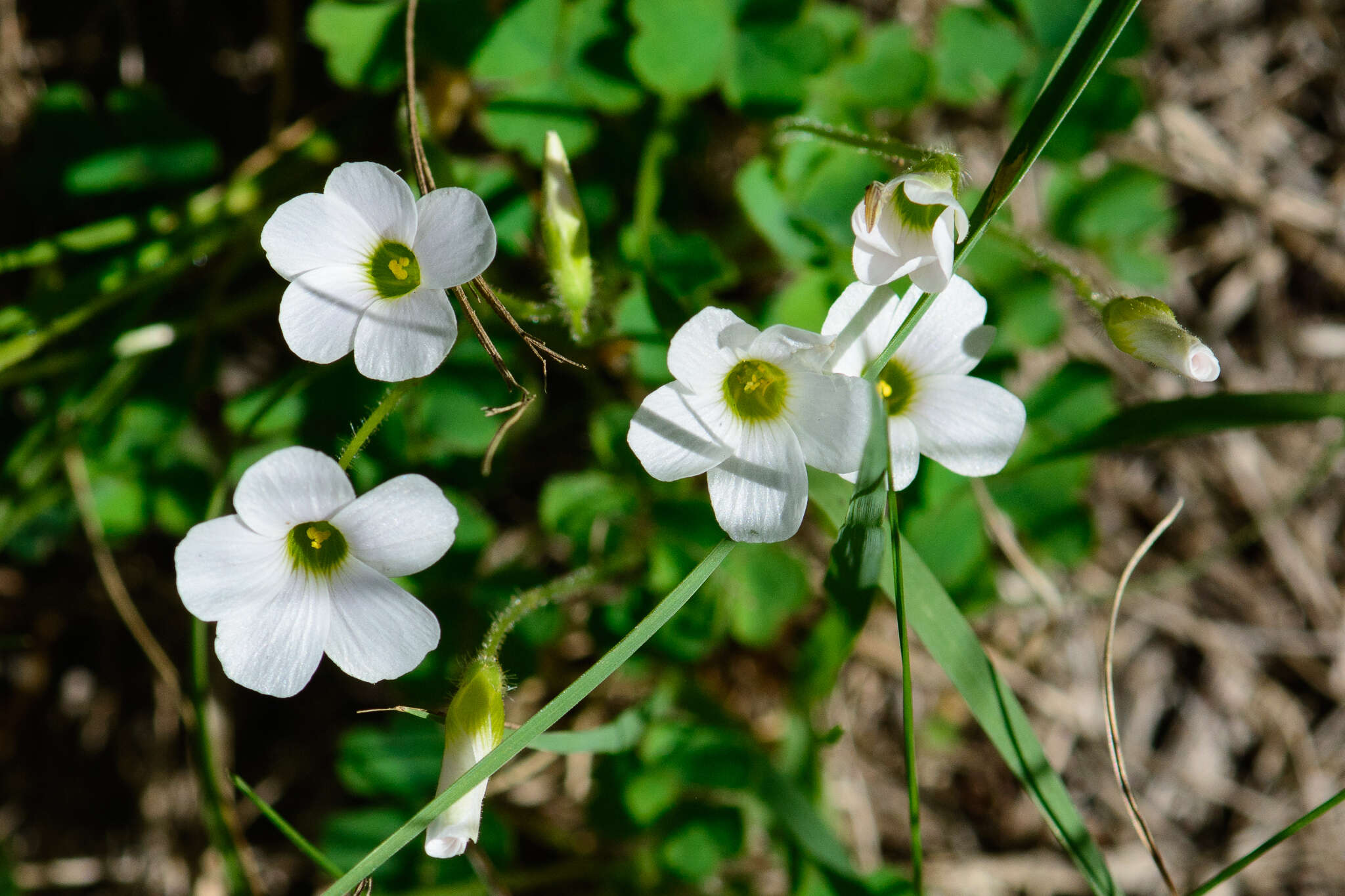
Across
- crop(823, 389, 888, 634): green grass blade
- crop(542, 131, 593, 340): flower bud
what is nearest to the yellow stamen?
crop(542, 131, 593, 340): flower bud

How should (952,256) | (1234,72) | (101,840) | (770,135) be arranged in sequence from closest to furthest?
(952,256) → (770,135) → (101,840) → (1234,72)

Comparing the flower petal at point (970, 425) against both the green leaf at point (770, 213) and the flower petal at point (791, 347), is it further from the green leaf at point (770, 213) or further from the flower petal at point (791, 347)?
the green leaf at point (770, 213)

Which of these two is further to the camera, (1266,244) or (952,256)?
(1266,244)

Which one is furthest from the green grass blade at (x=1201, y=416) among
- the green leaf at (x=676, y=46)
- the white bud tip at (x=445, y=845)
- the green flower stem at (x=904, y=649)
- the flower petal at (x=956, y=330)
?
the white bud tip at (x=445, y=845)

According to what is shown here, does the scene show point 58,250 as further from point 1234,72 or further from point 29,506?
point 1234,72

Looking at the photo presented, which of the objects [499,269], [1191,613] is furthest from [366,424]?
[1191,613]
